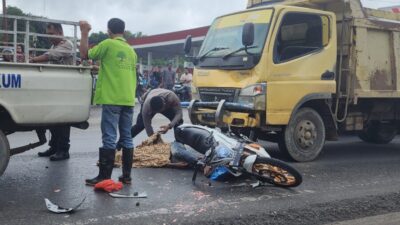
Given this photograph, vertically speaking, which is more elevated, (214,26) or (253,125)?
(214,26)

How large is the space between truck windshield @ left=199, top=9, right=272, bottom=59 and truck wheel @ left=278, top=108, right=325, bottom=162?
4.33ft

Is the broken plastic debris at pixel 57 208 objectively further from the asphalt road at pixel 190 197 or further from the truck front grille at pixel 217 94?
the truck front grille at pixel 217 94

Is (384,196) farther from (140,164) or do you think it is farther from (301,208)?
(140,164)

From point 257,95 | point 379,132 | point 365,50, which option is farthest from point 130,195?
point 379,132

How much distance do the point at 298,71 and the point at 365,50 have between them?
141 centimetres

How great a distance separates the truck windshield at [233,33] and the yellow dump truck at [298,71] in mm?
18

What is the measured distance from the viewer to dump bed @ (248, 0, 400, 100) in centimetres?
821

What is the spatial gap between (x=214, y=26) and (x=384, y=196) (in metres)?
4.29

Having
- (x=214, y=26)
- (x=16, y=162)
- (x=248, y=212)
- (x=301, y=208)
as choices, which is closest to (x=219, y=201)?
(x=248, y=212)

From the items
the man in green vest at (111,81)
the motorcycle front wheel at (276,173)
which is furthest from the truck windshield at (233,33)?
the man in green vest at (111,81)

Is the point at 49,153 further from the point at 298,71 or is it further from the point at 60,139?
the point at 298,71

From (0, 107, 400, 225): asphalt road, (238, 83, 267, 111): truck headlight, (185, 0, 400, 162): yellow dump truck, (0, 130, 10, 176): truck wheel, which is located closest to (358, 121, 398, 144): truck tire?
(185, 0, 400, 162): yellow dump truck

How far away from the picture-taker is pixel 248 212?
4.92m

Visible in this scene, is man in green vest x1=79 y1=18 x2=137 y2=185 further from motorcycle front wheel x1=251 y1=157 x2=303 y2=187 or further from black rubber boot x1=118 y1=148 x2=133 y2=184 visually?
motorcycle front wheel x1=251 y1=157 x2=303 y2=187
